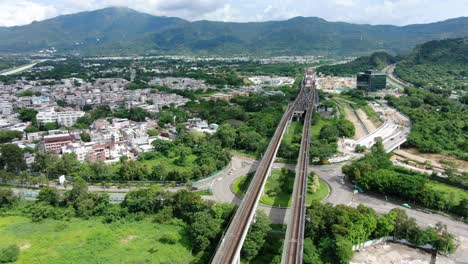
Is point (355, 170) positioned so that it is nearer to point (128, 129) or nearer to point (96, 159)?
point (96, 159)

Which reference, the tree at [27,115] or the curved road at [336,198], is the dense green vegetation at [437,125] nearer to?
the curved road at [336,198]

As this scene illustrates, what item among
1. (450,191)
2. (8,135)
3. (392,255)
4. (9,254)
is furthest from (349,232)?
(8,135)

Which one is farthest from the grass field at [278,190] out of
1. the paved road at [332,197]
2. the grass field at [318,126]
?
the grass field at [318,126]

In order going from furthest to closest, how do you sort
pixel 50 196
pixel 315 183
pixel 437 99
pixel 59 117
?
pixel 437 99 < pixel 59 117 < pixel 315 183 < pixel 50 196

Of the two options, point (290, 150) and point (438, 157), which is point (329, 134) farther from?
point (438, 157)

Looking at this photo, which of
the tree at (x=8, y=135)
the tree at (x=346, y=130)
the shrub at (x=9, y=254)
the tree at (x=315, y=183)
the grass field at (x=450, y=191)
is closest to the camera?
the shrub at (x=9, y=254)

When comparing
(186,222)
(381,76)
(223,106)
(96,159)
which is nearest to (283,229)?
(186,222)

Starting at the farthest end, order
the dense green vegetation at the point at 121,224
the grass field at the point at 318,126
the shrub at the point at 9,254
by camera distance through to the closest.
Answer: the grass field at the point at 318,126 → the dense green vegetation at the point at 121,224 → the shrub at the point at 9,254
